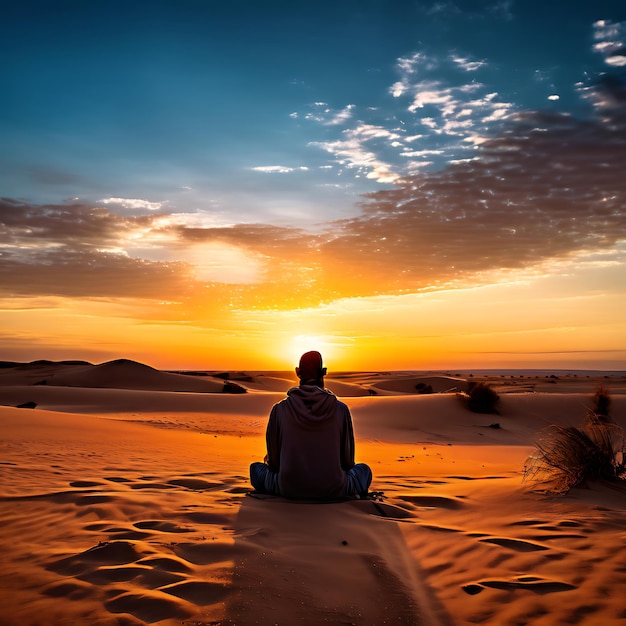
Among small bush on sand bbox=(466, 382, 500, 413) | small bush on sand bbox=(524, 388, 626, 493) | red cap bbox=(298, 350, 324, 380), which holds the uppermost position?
red cap bbox=(298, 350, 324, 380)

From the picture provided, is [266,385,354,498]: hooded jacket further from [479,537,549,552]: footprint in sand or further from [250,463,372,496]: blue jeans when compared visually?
[479,537,549,552]: footprint in sand

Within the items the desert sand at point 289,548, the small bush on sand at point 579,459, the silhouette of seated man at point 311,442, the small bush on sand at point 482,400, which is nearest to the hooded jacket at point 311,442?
the silhouette of seated man at point 311,442

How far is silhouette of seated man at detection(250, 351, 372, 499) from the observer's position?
5.68 m

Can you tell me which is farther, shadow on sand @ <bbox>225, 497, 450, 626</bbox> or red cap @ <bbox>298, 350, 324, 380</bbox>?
red cap @ <bbox>298, 350, 324, 380</bbox>

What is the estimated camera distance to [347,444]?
19.5ft

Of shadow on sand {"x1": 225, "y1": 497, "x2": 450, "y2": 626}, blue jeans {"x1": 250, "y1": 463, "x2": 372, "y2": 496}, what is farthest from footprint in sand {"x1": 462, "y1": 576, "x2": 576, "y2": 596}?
blue jeans {"x1": 250, "y1": 463, "x2": 372, "y2": 496}

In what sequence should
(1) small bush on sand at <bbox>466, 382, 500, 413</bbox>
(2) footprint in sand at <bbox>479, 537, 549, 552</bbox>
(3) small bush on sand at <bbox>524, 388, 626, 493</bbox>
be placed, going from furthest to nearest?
(1) small bush on sand at <bbox>466, 382, 500, 413</bbox>
(3) small bush on sand at <bbox>524, 388, 626, 493</bbox>
(2) footprint in sand at <bbox>479, 537, 549, 552</bbox>

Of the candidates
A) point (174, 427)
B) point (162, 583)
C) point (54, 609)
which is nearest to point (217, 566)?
point (162, 583)

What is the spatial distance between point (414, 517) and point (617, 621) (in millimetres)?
2650

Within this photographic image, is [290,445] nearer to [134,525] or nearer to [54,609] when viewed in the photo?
[134,525]

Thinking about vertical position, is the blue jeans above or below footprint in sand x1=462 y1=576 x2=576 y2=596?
above

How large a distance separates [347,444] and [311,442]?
0.44m

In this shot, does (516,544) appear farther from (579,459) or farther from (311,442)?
(579,459)

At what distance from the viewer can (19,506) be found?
216 inches
